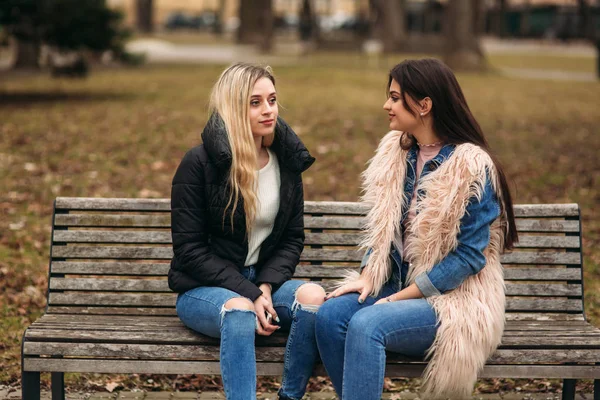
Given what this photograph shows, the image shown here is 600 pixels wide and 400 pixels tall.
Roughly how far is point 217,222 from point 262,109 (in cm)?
50

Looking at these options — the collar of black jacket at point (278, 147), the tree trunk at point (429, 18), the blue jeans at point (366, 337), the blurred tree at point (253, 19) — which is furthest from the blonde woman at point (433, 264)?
the tree trunk at point (429, 18)

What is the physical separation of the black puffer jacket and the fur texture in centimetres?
37

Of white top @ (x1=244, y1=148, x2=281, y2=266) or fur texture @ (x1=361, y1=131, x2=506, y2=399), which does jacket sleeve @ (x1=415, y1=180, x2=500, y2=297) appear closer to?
fur texture @ (x1=361, y1=131, x2=506, y2=399)

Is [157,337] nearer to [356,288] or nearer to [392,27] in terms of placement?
[356,288]

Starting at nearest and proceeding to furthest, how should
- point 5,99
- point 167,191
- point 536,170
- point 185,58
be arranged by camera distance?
point 167,191
point 536,170
point 5,99
point 185,58

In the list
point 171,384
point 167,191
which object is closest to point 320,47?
point 167,191

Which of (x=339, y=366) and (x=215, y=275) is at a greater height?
(x=215, y=275)

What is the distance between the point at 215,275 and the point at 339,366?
0.62 m

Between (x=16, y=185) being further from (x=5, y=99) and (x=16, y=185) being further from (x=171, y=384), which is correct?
(x=5, y=99)

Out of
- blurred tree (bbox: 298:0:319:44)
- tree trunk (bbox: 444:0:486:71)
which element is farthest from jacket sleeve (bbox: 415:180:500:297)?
blurred tree (bbox: 298:0:319:44)

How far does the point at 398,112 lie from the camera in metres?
3.66

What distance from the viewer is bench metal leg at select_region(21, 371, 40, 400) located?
12.0ft

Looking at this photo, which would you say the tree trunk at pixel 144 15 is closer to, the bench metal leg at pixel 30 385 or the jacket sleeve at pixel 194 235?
the jacket sleeve at pixel 194 235

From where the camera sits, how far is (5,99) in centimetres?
1475
